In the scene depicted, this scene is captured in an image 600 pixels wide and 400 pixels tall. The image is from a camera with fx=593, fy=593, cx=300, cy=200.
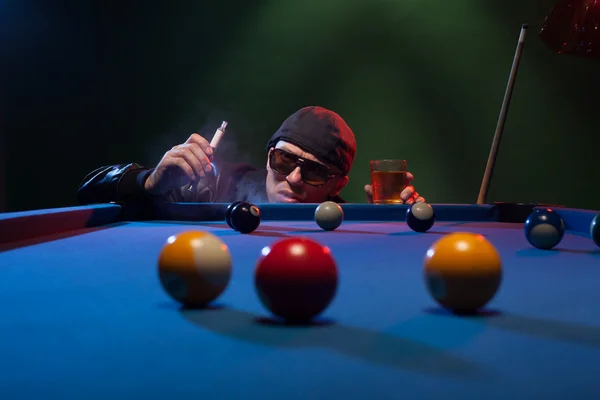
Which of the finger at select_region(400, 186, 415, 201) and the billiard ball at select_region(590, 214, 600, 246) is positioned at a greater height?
the billiard ball at select_region(590, 214, 600, 246)

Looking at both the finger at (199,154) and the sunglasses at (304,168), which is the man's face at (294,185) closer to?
the sunglasses at (304,168)

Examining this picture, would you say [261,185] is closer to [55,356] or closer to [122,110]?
[122,110]

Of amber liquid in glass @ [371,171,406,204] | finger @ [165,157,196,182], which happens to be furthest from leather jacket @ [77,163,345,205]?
amber liquid in glass @ [371,171,406,204]

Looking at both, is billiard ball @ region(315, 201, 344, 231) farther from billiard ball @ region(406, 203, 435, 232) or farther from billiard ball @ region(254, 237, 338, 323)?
billiard ball @ region(254, 237, 338, 323)

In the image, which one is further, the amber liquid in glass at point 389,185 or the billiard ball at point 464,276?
the amber liquid in glass at point 389,185

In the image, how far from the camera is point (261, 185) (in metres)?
4.93

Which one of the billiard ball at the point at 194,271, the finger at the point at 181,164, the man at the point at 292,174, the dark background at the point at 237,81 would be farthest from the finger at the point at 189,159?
the dark background at the point at 237,81

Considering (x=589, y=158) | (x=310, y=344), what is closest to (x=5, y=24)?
(x=589, y=158)

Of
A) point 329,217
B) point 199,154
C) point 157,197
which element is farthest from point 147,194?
point 329,217

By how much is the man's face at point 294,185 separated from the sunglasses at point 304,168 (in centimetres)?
2

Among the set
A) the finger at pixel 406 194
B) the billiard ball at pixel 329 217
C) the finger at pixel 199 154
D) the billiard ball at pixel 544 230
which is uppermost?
the finger at pixel 199 154

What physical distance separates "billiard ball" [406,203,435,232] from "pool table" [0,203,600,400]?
74cm

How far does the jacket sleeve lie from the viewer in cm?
347

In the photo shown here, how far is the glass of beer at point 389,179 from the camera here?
13.6 feet
